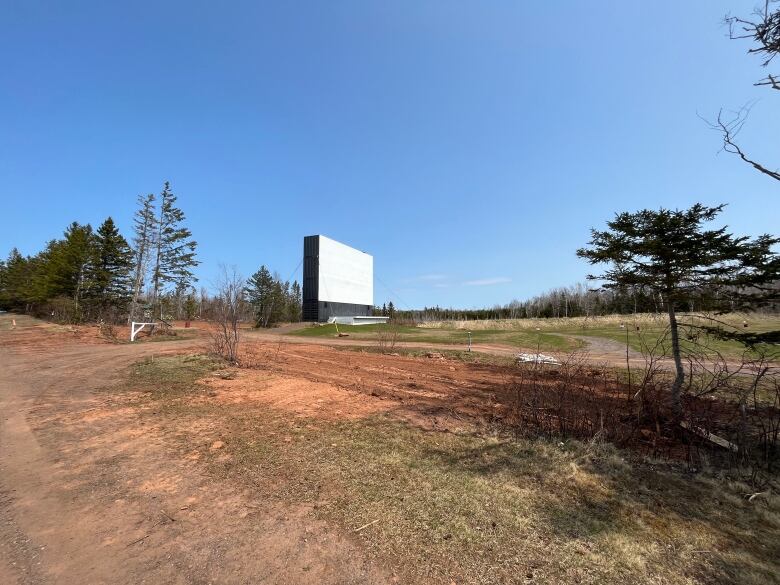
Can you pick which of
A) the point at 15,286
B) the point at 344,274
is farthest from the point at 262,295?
the point at 15,286

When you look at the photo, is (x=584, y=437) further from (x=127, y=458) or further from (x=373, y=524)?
(x=127, y=458)

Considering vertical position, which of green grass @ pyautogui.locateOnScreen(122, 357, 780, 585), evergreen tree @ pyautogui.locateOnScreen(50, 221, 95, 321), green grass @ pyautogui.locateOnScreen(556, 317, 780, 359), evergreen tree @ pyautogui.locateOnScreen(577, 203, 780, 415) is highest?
evergreen tree @ pyautogui.locateOnScreen(50, 221, 95, 321)

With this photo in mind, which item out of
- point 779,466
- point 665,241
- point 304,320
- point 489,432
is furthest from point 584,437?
point 304,320

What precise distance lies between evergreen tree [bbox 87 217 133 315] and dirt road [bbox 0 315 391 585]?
39.7 metres

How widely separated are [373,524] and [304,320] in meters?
40.6

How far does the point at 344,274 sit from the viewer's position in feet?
151

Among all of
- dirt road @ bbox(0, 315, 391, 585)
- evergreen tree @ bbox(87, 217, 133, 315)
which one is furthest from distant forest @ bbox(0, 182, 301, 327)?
dirt road @ bbox(0, 315, 391, 585)

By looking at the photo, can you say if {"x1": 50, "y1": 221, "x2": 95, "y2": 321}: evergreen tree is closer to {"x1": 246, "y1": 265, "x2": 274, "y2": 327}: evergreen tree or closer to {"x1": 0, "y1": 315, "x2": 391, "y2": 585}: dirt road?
{"x1": 246, "y1": 265, "x2": 274, "y2": 327}: evergreen tree

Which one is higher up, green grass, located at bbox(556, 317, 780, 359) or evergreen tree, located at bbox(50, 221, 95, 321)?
evergreen tree, located at bbox(50, 221, 95, 321)

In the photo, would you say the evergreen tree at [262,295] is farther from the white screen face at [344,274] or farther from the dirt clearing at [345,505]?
the dirt clearing at [345,505]

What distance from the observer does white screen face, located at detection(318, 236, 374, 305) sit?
137ft

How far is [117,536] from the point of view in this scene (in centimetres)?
313

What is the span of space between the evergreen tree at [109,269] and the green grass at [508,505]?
42.0 meters

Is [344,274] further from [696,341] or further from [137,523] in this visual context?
[137,523]
